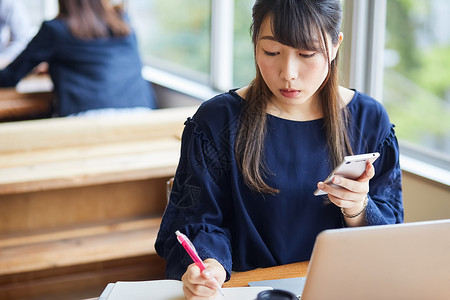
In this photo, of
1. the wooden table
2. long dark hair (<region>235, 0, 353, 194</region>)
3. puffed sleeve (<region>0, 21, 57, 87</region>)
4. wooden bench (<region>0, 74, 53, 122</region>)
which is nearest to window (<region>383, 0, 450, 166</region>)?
long dark hair (<region>235, 0, 353, 194</region>)

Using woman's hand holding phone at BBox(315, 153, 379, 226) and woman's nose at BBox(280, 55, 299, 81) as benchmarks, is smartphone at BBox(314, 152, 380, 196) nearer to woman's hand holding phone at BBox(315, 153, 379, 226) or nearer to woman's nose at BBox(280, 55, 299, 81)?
woman's hand holding phone at BBox(315, 153, 379, 226)

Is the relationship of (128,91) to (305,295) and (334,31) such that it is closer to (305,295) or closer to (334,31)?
A: (334,31)

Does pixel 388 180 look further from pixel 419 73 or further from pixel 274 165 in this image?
pixel 419 73

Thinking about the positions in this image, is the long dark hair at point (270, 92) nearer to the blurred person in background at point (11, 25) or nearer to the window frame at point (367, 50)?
the window frame at point (367, 50)

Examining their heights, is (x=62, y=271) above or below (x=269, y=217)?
below

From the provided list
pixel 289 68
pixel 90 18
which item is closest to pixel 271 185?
pixel 289 68

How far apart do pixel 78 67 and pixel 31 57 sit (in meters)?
0.25

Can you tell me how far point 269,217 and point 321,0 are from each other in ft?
1.66

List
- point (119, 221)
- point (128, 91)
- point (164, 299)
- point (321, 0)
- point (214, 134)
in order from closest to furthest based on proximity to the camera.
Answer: point (164, 299)
point (321, 0)
point (214, 134)
point (119, 221)
point (128, 91)

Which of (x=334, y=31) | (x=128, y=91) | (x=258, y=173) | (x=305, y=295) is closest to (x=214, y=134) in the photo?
(x=258, y=173)

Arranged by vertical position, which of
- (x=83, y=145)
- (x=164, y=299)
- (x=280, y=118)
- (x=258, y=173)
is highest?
(x=280, y=118)

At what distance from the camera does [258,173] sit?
1.48 meters

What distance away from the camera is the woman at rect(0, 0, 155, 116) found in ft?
11.2

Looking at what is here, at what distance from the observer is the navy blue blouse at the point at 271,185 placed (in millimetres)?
1480
